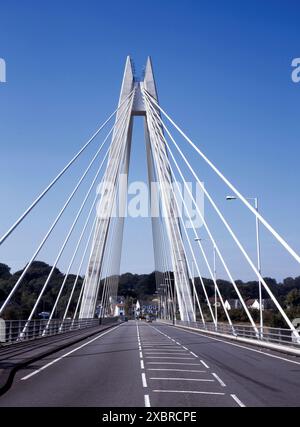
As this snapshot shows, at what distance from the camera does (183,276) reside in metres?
56.2

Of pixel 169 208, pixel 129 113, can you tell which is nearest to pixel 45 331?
pixel 169 208

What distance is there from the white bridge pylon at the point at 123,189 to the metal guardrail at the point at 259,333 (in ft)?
20.5

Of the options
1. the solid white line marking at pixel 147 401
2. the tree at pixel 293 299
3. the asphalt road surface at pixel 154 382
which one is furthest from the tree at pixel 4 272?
the solid white line marking at pixel 147 401

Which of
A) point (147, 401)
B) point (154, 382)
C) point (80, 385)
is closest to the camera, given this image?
point (147, 401)

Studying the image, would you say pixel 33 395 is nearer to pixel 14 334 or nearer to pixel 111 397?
pixel 111 397

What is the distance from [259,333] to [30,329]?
11370 millimetres

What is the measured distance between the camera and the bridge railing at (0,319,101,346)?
26.4m

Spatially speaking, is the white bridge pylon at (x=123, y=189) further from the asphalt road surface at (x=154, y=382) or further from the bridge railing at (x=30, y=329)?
the asphalt road surface at (x=154, y=382)

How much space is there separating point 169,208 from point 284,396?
40.0 metres

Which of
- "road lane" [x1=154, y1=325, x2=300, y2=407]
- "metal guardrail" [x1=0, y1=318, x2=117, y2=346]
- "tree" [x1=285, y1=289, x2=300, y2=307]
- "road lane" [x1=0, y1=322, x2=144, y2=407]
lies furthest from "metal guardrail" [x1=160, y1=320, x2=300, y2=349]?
"tree" [x1=285, y1=289, x2=300, y2=307]

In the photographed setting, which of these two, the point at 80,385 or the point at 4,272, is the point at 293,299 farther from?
the point at 80,385

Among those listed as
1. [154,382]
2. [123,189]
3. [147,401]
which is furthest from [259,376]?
[123,189]

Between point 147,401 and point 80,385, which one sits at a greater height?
point 80,385

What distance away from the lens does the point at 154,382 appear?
47.7 feet
